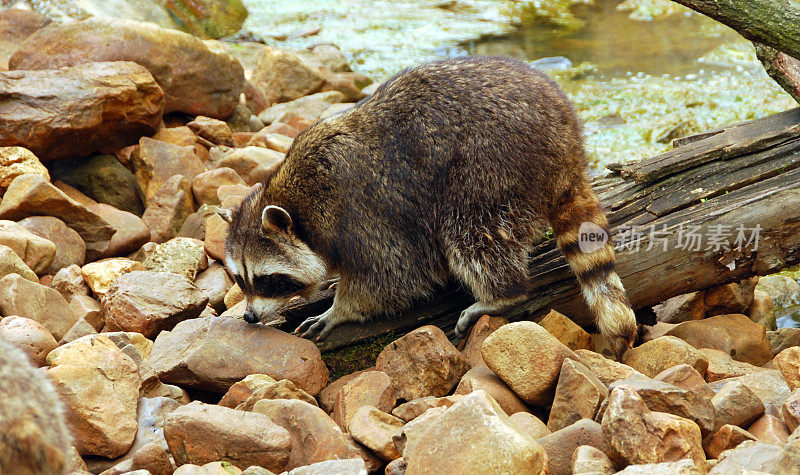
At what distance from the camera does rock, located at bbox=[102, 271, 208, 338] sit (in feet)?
13.5

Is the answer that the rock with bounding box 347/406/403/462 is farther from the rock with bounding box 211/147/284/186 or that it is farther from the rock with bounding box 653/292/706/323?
the rock with bounding box 211/147/284/186

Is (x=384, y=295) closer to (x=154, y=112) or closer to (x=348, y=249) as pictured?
(x=348, y=249)

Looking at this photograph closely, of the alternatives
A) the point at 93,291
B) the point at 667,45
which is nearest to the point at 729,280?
the point at 93,291

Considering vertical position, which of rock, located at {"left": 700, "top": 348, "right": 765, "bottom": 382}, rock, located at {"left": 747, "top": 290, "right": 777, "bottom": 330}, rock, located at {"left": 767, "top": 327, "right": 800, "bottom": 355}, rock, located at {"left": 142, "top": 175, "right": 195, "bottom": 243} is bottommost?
rock, located at {"left": 747, "top": 290, "right": 777, "bottom": 330}

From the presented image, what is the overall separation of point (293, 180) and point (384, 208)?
0.53m

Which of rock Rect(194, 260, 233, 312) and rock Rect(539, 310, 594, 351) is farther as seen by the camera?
rock Rect(194, 260, 233, 312)

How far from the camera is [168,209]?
18.5 ft

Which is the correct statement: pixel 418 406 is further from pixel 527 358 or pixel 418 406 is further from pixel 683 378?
pixel 683 378

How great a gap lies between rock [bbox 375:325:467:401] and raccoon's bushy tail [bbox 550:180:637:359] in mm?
772

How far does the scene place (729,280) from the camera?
13.4 ft

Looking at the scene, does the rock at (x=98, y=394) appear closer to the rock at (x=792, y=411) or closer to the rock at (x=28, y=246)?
the rock at (x=28, y=246)

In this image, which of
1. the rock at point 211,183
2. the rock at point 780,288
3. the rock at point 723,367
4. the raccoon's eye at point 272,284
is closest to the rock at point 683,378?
the rock at point 723,367

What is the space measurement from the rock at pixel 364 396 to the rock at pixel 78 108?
345 cm

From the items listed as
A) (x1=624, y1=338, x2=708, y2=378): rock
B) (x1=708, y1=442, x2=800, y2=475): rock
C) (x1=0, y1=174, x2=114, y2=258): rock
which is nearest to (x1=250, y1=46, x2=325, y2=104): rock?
(x1=0, y1=174, x2=114, y2=258): rock
